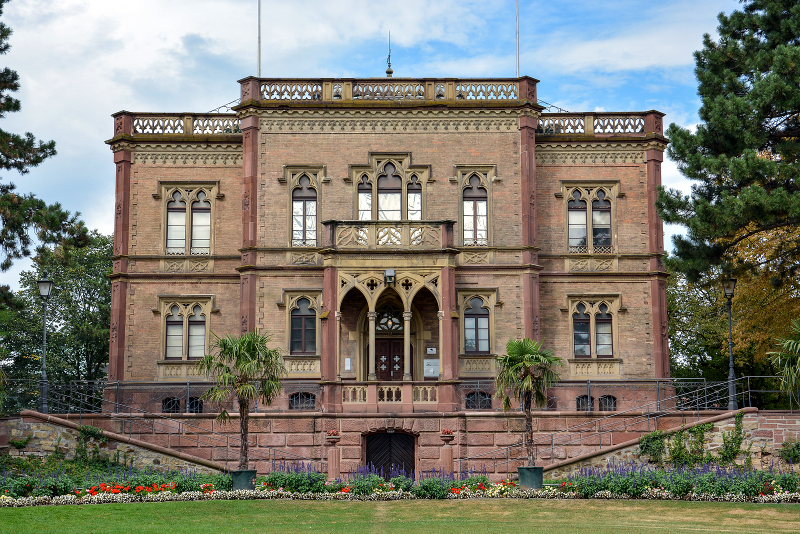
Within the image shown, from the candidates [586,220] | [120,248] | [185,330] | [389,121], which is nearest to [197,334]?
[185,330]

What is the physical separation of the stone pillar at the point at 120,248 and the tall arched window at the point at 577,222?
18557 mm

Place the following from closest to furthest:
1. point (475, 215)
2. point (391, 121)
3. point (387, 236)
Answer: point (387, 236) < point (475, 215) < point (391, 121)

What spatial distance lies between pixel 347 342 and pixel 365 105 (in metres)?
9.70

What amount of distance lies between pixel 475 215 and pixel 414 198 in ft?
8.49

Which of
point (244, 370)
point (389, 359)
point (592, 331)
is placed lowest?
point (244, 370)

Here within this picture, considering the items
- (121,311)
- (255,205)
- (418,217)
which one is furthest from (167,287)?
(418,217)

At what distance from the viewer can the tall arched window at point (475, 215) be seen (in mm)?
35719

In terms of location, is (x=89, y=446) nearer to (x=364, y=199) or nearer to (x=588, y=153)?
(x=364, y=199)

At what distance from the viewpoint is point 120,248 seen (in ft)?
120

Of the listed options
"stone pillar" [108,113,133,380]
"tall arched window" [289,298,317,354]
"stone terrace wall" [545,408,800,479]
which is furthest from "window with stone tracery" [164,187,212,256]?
"stone terrace wall" [545,408,800,479]

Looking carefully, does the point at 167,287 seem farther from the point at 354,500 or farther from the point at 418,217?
A: the point at 354,500

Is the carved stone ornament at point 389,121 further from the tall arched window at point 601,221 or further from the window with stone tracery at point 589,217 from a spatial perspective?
the tall arched window at point 601,221

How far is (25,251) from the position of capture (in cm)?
2802

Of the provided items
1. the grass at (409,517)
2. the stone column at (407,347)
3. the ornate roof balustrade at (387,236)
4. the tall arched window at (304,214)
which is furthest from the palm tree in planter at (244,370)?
the tall arched window at (304,214)
